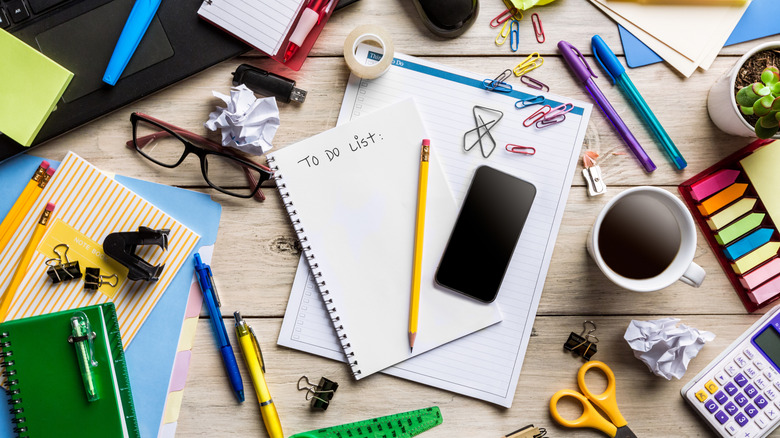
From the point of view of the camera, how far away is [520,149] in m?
0.96

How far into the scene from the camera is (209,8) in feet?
2.92

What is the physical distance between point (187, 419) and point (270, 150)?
0.51 m

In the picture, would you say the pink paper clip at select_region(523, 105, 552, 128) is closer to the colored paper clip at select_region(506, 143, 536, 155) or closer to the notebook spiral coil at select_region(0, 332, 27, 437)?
the colored paper clip at select_region(506, 143, 536, 155)

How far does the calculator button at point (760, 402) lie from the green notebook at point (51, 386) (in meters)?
1.12

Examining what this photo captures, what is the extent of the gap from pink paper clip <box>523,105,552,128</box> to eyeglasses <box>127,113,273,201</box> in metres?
0.48

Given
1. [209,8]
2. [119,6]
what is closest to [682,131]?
[209,8]

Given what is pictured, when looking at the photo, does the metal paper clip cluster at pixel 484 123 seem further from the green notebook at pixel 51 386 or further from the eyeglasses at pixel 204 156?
the green notebook at pixel 51 386

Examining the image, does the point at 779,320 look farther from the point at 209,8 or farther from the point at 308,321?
the point at 209,8

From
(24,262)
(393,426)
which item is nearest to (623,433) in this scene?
(393,426)

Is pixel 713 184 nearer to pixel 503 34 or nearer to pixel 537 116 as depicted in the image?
pixel 537 116

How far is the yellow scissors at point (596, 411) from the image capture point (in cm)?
95

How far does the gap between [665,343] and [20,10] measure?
4.08ft

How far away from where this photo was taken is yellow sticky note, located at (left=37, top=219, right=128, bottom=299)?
91 centimetres

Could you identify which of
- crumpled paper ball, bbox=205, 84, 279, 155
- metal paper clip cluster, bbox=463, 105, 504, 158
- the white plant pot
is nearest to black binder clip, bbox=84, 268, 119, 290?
crumpled paper ball, bbox=205, 84, 279, 155
